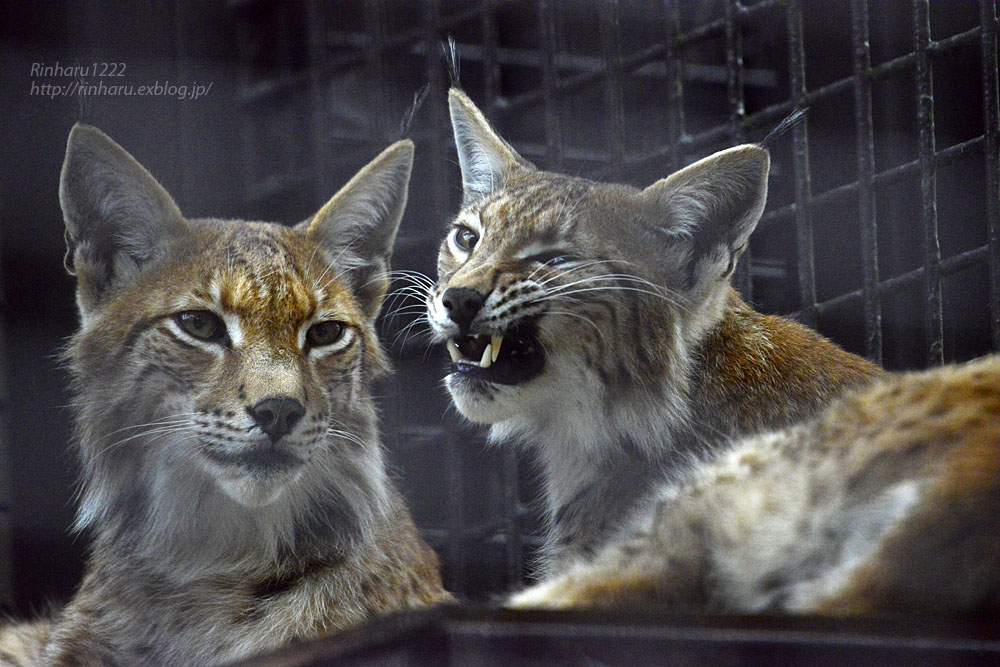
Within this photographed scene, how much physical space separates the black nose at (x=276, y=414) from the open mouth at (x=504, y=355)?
207 mm

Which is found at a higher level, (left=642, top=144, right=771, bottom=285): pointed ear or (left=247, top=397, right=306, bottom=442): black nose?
(left=642, top=144, right=771, bottom=285): pointed ear

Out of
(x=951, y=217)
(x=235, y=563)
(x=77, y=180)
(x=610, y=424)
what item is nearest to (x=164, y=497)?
(x=235, y=563)

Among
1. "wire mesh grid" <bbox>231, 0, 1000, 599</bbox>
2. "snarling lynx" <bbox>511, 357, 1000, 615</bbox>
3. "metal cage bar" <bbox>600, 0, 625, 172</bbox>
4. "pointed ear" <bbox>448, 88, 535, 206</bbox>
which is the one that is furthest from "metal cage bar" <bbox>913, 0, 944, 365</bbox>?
"pointed ear" <bbox>448, 88, 535, 206</bbox>

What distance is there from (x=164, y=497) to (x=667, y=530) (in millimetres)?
688

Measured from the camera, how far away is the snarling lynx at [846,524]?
2.86 feet

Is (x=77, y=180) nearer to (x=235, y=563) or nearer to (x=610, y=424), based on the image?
(x=235, y=563)

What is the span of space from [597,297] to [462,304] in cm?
17

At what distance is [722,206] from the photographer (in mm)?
1322

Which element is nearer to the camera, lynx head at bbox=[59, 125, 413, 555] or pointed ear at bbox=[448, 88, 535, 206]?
lynx head at bbox=[59, 125, 413, 555]

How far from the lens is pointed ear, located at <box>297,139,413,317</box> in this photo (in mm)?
1474

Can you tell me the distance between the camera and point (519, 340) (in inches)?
51.3

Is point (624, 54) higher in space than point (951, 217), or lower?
higher

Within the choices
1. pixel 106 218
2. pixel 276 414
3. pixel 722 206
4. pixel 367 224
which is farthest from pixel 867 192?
pixel 106 218

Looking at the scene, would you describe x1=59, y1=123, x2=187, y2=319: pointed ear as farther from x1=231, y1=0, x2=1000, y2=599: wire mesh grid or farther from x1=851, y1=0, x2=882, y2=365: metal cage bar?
x1=851, y1=0, x2=882, y2=365: metal cage bar
